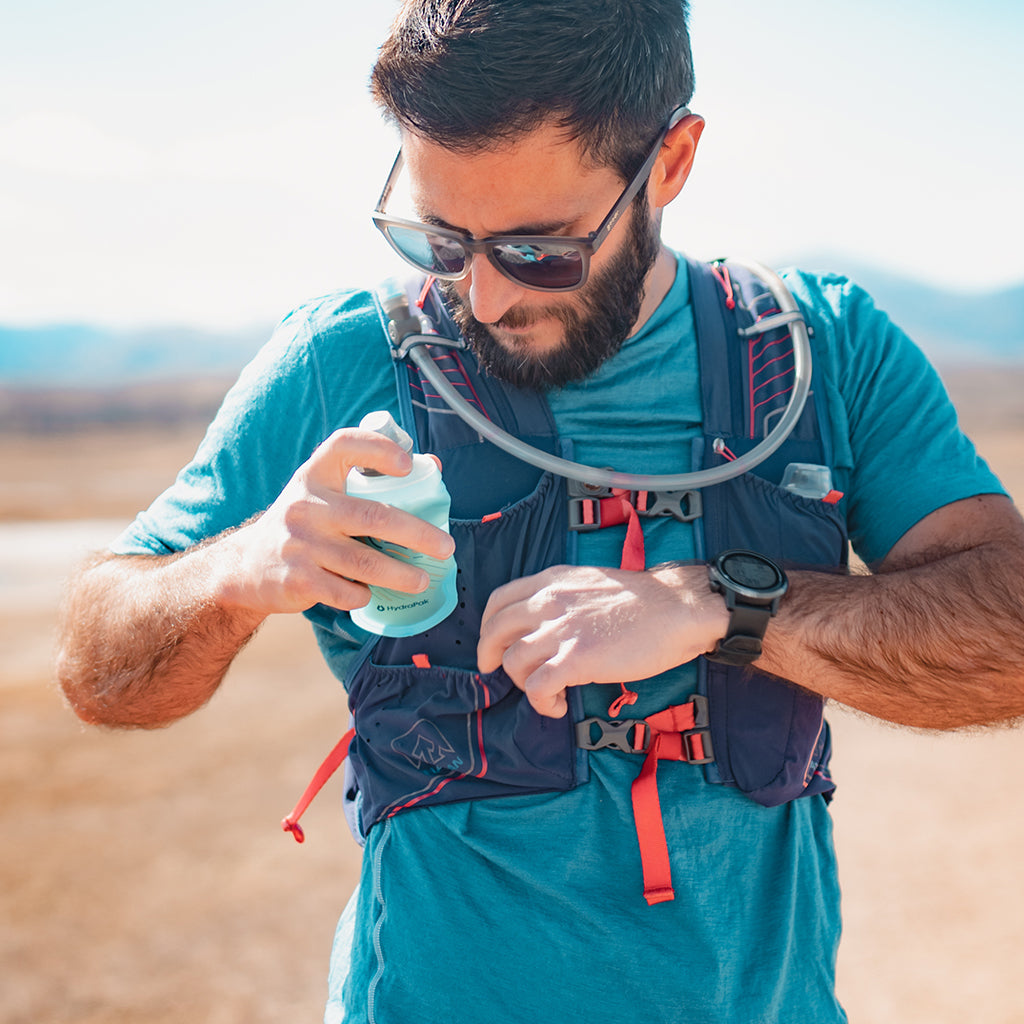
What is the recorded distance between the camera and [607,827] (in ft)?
5.84

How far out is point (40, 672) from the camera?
7.05 meters

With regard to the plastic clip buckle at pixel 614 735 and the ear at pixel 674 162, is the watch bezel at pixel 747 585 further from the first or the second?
the ear at pixel 674 162

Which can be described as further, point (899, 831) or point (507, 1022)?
point (899, 831)

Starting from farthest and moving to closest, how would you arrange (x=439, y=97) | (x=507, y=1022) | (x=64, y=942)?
(x=64, y=942) < (x=439, y=97) < (x=507, y=1022)

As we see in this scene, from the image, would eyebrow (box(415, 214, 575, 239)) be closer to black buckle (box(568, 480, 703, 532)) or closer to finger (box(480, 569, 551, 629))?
Result: black buckle (box(568, 480, 703, 532))

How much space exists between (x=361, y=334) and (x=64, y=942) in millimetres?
3512

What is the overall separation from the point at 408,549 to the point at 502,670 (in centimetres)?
34

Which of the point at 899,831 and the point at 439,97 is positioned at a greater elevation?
the point at 439,97

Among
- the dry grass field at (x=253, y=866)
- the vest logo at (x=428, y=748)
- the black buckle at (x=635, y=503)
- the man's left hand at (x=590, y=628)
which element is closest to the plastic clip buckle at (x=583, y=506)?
the black buckle at (x=635, y=503)

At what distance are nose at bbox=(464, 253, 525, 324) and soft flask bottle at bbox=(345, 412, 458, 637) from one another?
1.12 feet

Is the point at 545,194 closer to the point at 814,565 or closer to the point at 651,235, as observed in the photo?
the point at 651,235

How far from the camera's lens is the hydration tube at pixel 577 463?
1.83 meters

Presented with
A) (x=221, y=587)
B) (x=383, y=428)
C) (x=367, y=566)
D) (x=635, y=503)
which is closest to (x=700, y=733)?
(x=635, y=503)

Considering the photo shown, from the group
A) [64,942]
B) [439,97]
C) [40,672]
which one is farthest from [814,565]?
[40,672]
